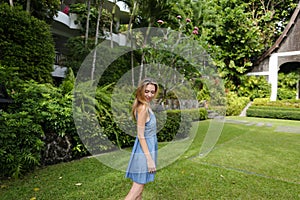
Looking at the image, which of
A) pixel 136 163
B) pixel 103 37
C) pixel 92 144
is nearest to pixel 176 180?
pixel 136 163

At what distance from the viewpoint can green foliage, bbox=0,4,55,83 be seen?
282 inches

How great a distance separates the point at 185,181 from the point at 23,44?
715 centimetres

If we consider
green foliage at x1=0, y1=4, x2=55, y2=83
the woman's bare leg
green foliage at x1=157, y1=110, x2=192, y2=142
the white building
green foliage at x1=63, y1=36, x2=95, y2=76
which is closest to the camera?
the woman's bare leg

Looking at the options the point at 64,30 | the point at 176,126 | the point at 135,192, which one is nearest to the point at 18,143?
the point at 135,192

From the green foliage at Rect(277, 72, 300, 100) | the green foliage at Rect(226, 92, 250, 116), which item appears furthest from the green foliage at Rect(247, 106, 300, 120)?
the green foliage at Rect(277, 72, 300, 100)

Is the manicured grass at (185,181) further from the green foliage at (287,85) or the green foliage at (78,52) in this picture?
the green foliage at (287,85)

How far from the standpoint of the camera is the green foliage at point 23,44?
7.16 m

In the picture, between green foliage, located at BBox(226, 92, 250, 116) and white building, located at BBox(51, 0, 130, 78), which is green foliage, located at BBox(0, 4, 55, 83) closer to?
white building, located at BBox(51, 0, 130, 78)

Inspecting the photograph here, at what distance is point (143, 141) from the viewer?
6.43ft

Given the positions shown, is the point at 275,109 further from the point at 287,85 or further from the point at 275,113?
the point at 287,85

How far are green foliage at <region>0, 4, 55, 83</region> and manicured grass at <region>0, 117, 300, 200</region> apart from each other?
4803 millimetres

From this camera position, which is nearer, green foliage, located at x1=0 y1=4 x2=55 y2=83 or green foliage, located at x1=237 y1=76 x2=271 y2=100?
green foliage, located at x1=0 y1=4 x2=55 y2=83

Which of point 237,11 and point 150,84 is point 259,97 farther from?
point 150,84

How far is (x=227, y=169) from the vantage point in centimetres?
395
